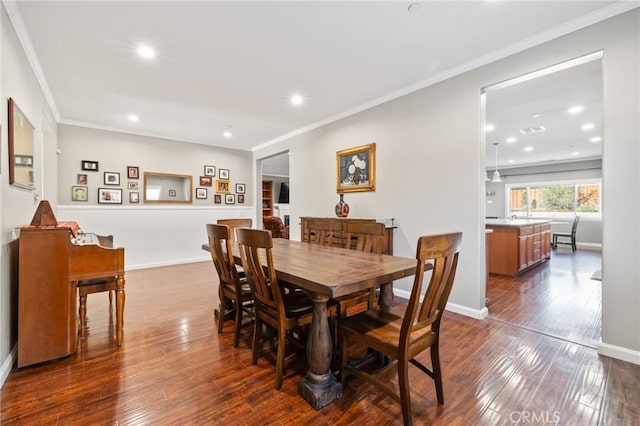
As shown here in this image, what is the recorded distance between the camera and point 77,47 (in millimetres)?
2490

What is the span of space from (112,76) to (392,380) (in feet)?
12.9

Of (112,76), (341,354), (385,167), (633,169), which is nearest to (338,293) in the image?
(341,354)

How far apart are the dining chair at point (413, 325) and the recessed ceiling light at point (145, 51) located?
112 inches

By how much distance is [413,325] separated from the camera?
139 centimetres

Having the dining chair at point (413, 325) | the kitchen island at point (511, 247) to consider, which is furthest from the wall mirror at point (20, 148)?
the kitchen island at point (511, 247)

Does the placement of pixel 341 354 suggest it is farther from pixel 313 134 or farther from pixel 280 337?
pixel 313 134

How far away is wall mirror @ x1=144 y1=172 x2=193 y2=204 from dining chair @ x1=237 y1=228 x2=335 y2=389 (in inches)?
174

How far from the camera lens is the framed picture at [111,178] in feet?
16.0

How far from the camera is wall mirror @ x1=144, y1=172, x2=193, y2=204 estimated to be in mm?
5375

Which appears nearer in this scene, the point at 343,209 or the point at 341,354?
the point at 341,354

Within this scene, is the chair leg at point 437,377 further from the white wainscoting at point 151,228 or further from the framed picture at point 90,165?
the framed picture at point 90,165

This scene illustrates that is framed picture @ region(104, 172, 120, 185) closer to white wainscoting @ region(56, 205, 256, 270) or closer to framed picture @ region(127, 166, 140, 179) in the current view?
framed picture @ region(127, 166, 140, 179)

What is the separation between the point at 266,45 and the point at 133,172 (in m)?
4.03

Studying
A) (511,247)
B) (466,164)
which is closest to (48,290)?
(466,164)
